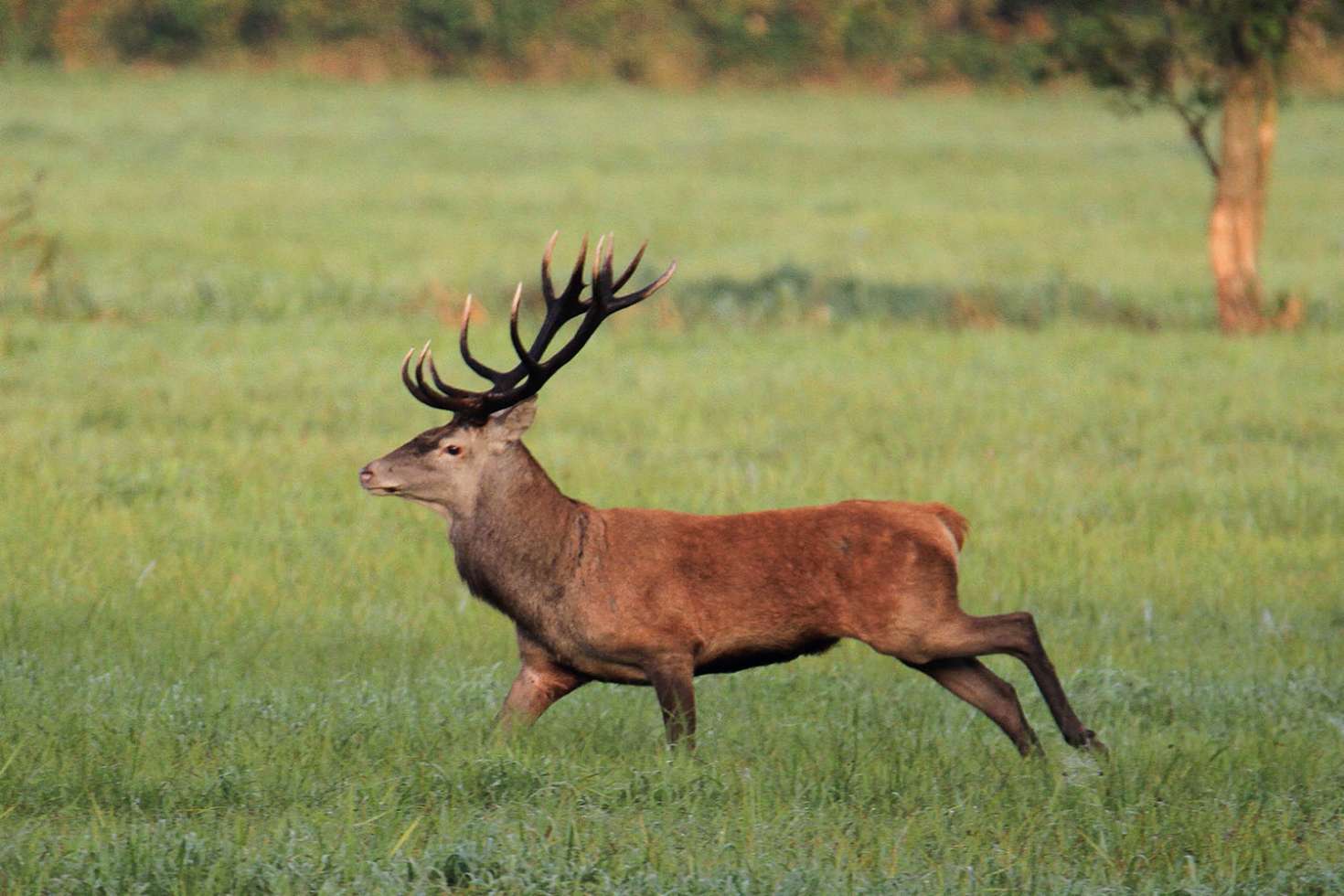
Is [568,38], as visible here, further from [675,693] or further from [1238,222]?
→ [675,693]

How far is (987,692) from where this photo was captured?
7.03m

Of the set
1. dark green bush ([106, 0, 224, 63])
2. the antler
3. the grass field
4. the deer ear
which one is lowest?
the grass field

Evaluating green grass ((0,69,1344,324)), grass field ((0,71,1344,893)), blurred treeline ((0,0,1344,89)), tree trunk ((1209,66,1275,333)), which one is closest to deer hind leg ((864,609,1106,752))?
grass field ((0,71,1344,893))

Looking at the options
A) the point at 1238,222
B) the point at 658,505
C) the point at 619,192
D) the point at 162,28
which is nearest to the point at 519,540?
the point at 658,505

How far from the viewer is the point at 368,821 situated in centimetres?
560

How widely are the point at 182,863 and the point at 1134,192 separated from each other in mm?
28133

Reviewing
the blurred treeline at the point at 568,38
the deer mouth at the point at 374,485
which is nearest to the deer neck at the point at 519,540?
the deer mouth at the point at 374,485

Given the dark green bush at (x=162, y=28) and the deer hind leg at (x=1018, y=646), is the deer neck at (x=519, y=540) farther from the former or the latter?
the dark green bush at (x=162, y=28)

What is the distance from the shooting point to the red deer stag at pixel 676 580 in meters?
6.77

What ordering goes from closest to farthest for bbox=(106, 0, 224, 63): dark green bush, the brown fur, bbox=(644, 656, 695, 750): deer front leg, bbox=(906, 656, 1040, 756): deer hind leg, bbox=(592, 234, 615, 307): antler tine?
bbox=(644, 656, 695, 750): deer front leg, the brown fur, bbox=(906, 656, 1040, 756): deer hind leg, bbox=(592, 234, 615, 307): antler tine, bbox=(106, 0, 224, 63): dark green bush

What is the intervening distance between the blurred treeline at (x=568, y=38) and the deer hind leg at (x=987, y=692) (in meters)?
35.8

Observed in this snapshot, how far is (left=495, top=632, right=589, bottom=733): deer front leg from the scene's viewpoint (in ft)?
22.3

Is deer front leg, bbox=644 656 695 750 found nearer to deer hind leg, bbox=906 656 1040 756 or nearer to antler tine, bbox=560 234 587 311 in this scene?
deer hind leg, bbox=906 656 1040 756

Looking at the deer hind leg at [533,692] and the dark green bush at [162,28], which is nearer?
the deer hind leg at [533,692]
